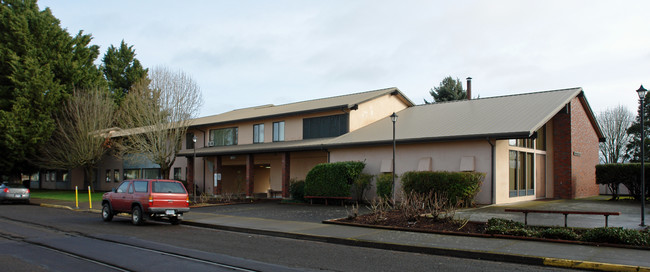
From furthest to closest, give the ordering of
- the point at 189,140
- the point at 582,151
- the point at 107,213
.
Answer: the point at 189,140 → the point at 582,151 → the point at 107,213

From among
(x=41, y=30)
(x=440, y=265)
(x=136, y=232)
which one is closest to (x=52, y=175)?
(x=41, y=30)

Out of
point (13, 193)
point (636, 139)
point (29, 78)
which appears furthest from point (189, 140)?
point (636, 139)

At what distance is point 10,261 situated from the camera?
8750mm

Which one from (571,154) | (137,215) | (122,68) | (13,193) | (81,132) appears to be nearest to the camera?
(137,215)

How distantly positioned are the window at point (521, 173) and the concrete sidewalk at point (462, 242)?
438cm

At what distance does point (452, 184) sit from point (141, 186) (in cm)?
1164

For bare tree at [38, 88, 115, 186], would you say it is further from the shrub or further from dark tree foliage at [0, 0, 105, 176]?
the shrub

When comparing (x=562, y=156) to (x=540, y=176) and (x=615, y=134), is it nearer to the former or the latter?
(x=540, y=176)

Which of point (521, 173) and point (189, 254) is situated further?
point (521, 173)

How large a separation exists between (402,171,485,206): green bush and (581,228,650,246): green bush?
7.73 m

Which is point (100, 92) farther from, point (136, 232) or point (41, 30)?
point (136, 232)

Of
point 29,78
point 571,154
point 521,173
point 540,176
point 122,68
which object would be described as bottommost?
point 540,176

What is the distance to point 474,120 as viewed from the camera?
22188 millimetres

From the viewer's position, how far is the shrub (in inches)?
878
